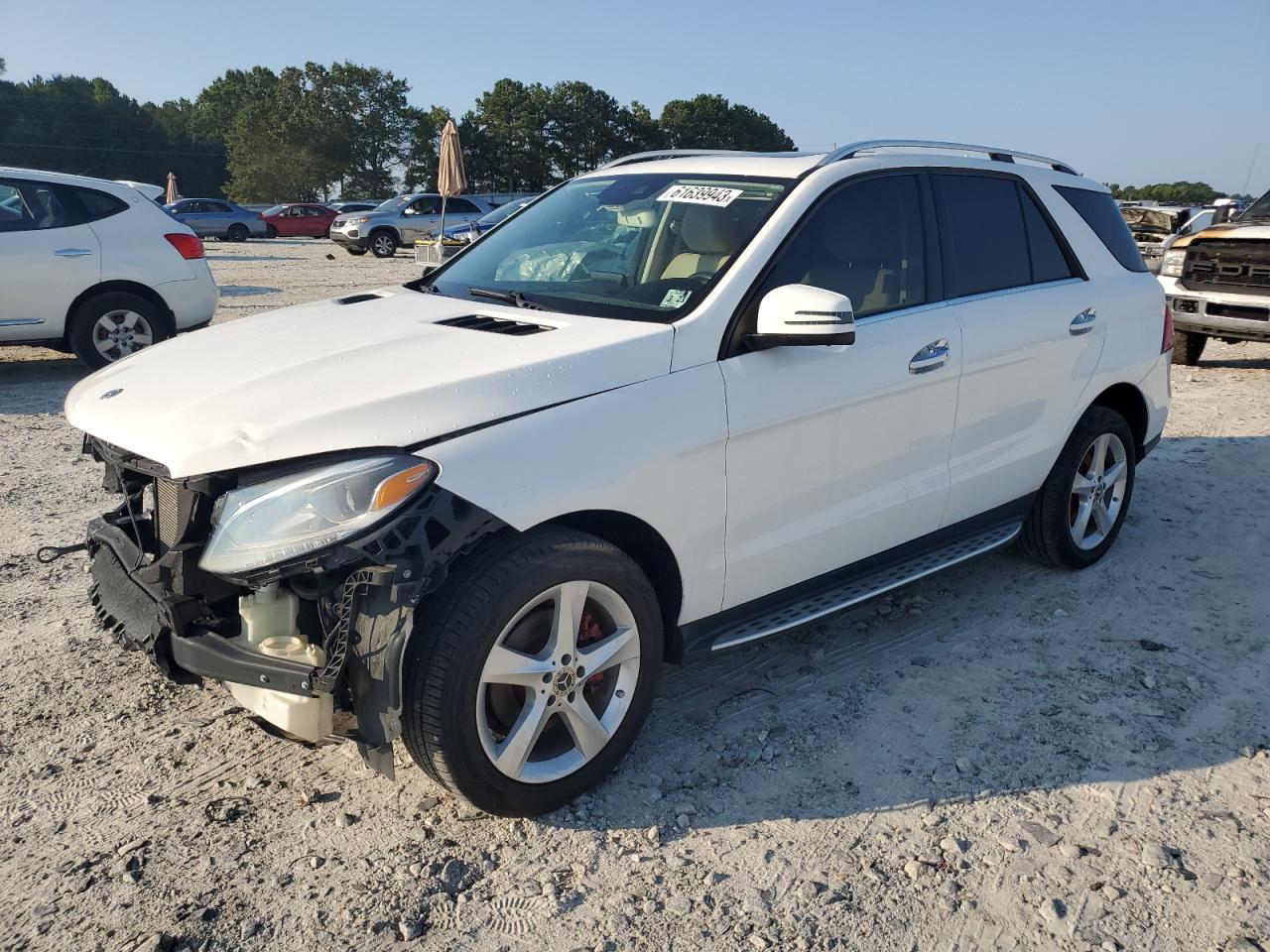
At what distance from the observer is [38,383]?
8820 millimetres

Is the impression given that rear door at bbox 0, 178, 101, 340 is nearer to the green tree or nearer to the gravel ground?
the gravel ground

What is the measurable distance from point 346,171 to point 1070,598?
7831cm

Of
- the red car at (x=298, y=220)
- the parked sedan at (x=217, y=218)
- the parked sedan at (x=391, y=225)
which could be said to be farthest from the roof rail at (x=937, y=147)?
the red car at (x=298, y=220)

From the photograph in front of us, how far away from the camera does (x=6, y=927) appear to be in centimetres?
249

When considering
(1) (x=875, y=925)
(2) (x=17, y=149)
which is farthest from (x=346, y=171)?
(1) (x=875, y=925)

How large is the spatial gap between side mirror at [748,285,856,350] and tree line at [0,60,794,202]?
66641 millimetres

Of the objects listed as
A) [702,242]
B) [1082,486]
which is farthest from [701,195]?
[1082,486]

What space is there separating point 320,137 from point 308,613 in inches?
3099

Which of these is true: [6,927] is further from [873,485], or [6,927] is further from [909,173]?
[909,173]

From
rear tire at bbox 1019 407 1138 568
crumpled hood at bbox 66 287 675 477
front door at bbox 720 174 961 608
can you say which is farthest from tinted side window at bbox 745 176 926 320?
rear tire at bbox 1019 407 1138 568

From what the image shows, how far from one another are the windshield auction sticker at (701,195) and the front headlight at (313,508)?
1661 millimetres

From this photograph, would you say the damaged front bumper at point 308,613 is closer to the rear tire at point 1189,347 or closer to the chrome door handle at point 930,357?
the chrome door handle at point 930,357

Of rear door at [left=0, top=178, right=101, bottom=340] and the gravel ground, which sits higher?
rear door at [left=0, top=178, right=101, bottom=340]

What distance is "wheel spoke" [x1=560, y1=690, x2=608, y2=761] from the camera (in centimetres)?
296
